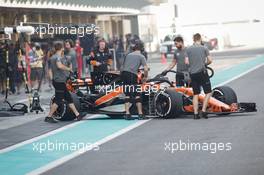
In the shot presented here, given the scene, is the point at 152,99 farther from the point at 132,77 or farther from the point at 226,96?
the point at 226,96

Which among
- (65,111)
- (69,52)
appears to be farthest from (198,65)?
(69,52)

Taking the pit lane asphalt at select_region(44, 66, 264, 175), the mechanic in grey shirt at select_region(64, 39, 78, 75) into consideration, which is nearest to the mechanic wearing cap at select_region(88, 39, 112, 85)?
the pit lane asphalt at select_region(44, 66, 264, 175)

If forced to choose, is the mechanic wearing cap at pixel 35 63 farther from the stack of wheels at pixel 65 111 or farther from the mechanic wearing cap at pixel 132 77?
the mechanic wearing cap at pixel 132 77

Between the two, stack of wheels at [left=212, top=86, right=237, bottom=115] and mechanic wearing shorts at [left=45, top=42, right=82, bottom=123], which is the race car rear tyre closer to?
stack of wheels at [left=212, top=86, right=237, bottom=115]

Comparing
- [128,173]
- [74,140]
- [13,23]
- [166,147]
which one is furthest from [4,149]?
[13,23]

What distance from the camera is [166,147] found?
1438 centimetres

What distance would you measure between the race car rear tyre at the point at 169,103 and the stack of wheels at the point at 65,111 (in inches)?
72.9

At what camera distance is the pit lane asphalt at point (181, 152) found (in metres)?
12.2

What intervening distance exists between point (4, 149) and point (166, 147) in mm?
3060

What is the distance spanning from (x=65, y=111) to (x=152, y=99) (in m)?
1.92

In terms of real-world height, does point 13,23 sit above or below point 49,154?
above

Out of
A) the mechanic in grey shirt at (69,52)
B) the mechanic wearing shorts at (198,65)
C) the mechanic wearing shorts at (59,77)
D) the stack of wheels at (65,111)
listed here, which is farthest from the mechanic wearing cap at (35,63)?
the mechanic wearing shorts at (198,65)

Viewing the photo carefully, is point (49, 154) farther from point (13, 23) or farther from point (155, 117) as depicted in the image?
point (13, 23)

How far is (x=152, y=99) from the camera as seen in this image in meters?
19.3
